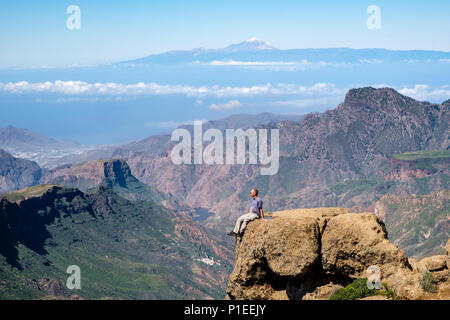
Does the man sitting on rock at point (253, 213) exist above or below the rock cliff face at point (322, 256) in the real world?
above

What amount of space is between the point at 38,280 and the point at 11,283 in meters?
14.8

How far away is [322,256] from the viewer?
2900cm

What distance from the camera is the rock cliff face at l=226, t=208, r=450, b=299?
28156mm

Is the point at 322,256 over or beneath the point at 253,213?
beneath

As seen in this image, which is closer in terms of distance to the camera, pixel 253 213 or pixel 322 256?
pixel 322 256

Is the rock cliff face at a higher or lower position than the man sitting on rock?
lower

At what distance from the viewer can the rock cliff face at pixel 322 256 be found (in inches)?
1109

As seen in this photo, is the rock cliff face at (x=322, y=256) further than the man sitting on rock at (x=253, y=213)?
No

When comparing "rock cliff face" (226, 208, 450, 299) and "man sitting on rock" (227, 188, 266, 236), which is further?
"man sitting on rock" (227, 188, 266, 236)
